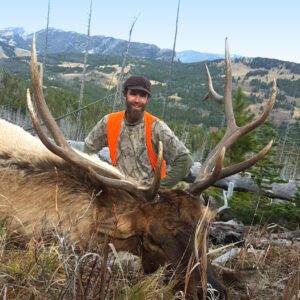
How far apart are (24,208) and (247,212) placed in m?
6.13

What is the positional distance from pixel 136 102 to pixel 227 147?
1.47m

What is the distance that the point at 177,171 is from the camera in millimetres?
4875

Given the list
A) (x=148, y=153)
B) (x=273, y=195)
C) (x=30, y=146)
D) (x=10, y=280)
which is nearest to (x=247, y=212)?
(x=273, y=195)

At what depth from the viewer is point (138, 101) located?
Answer: 206 inches

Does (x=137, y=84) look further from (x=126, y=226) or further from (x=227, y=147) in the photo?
→ (x=126, y=226)

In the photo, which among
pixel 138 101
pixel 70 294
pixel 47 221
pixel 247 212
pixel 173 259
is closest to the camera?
pixel 70 294

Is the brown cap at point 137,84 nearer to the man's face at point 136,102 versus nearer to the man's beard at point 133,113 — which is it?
the man's face at point 136,102

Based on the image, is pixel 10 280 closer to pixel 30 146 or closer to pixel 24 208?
pixel 24 208

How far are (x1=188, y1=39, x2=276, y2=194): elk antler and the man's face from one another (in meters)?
0.79

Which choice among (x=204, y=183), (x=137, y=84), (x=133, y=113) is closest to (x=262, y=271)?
(x=204, y=183)

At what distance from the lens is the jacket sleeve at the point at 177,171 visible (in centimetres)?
481

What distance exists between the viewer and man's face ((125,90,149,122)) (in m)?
5.22

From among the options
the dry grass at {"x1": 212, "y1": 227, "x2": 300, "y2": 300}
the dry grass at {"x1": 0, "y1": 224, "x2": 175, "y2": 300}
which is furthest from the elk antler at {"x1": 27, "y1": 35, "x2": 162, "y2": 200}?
the dry grass at {"x1": 212, "y1": 227, "x2": 300, "y2": 300}

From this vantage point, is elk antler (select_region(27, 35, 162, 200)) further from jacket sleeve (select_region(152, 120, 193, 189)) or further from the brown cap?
the brown cap
